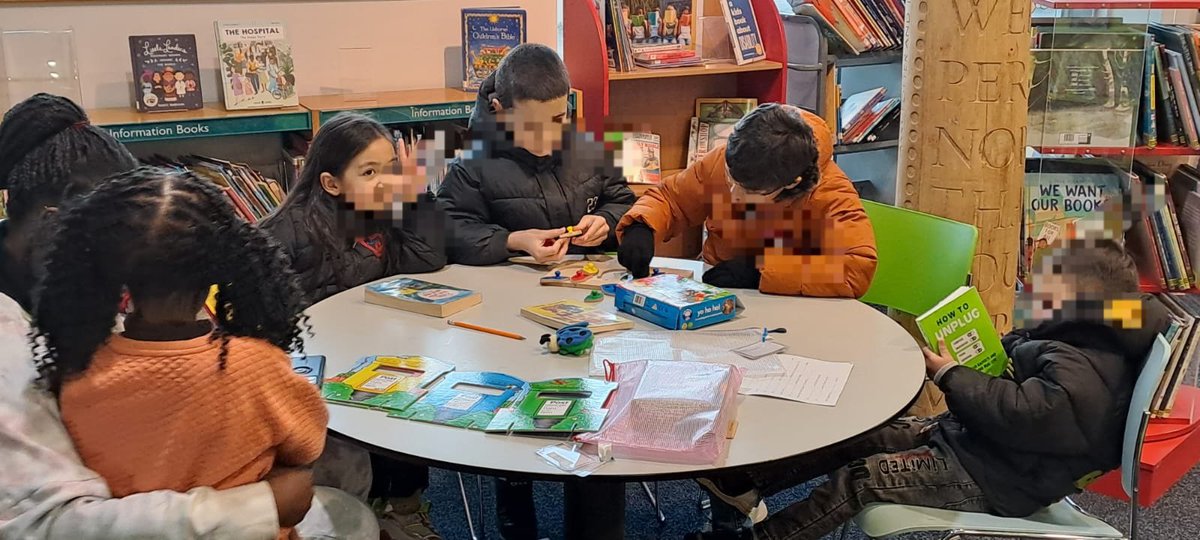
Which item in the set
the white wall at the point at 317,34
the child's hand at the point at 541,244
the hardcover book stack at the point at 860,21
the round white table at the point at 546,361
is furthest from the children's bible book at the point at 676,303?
the hardcover book stack at the point at 860,21

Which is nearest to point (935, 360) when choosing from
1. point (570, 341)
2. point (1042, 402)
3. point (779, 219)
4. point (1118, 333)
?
point (1042, 402)

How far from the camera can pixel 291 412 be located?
128 centimetres

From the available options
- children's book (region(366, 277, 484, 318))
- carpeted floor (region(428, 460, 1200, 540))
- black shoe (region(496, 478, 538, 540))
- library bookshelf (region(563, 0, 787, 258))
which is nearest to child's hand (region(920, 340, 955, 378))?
carpeted floor (region(428, 460, 1200, 540))

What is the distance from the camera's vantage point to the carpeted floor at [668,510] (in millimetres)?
2598

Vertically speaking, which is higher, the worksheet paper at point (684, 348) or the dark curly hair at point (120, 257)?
the dark curly hair at point (120, 257)

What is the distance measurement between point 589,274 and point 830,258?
0.57 m

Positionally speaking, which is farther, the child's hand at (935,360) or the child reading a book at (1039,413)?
the child's hand at (935,360)

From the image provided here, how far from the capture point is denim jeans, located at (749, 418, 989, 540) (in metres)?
1.91

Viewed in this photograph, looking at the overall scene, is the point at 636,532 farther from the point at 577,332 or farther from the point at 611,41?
the point at 611,41

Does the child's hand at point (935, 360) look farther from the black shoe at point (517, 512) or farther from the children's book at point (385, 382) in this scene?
the black shoe at point (517, 512)

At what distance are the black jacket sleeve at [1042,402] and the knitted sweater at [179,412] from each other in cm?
123

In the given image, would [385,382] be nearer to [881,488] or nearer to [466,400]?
[466,400]

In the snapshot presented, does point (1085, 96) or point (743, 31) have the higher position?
point (743, 31)

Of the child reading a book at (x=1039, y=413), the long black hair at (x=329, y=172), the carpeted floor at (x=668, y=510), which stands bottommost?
the carpeted floor at (x=668, y=510)
